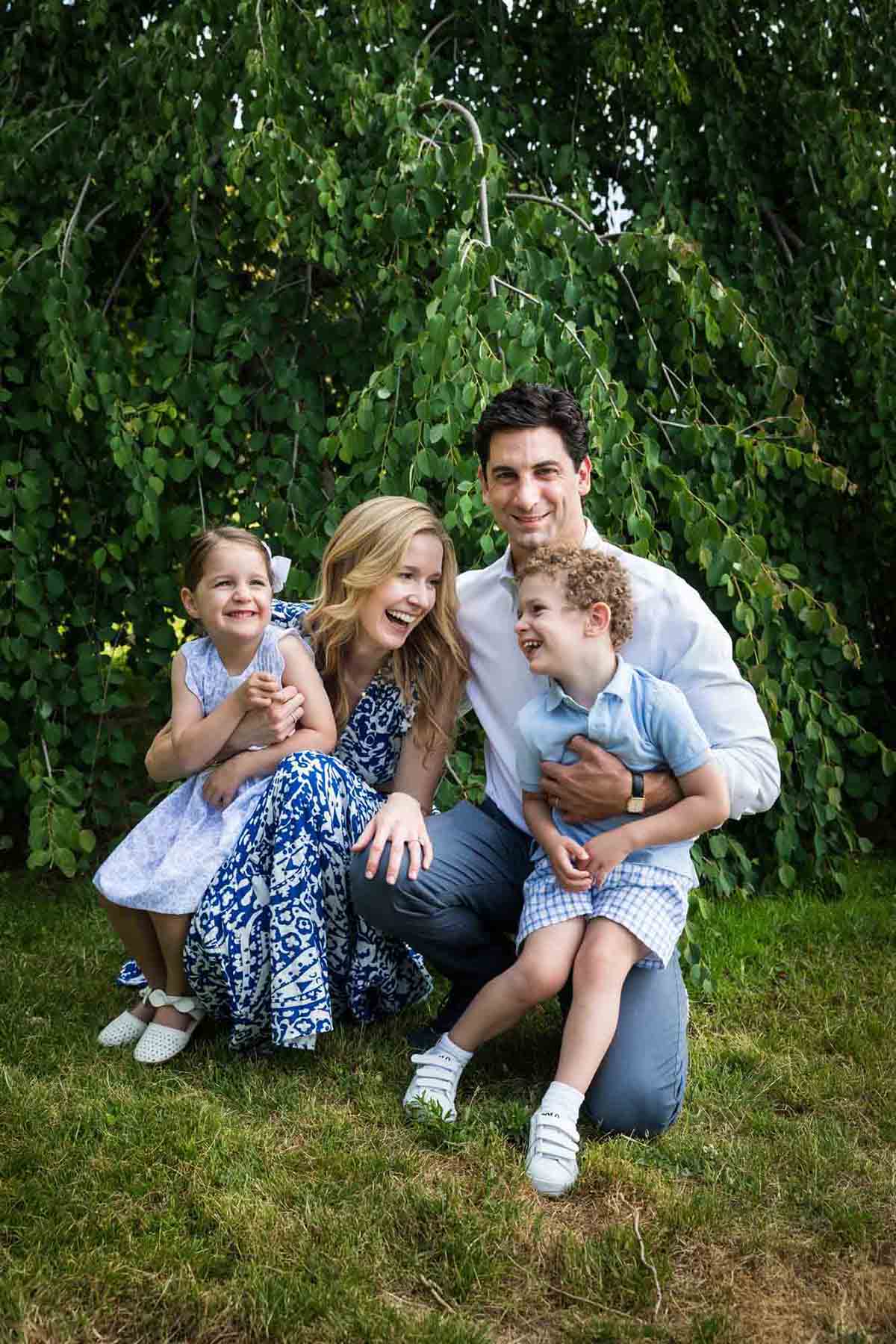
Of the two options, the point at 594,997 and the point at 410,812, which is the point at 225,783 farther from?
the point at 594,997

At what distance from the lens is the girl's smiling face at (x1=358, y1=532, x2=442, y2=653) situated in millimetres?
2311

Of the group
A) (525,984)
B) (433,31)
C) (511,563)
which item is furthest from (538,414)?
(433,31)

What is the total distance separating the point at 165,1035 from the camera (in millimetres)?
2342

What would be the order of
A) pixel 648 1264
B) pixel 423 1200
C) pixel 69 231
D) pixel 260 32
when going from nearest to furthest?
pixel 648 1264, pixel 423 1200, pixel 260 32, pixel 69 231

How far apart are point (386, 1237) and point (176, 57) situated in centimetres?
245

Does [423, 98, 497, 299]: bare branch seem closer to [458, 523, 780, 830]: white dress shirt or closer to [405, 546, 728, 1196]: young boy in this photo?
[458, 523, 780, 830]: white dress shirt

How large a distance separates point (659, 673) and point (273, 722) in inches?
28.5

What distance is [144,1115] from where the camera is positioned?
2.09m

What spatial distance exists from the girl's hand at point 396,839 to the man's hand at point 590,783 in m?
0.26

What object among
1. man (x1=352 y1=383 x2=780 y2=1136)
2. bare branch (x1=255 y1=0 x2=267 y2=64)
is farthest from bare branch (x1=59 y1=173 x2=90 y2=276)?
man (x1=352 y1=383 x2=780 y2=1136)

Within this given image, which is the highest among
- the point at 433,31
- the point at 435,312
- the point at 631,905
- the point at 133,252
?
the point at 433,31

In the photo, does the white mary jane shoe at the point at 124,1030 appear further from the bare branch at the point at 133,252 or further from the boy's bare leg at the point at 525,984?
the bare branch at the point at 133,252

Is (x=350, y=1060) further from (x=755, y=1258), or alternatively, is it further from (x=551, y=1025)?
(x=755, y=1258)

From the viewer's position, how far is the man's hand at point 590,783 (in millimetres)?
2076
